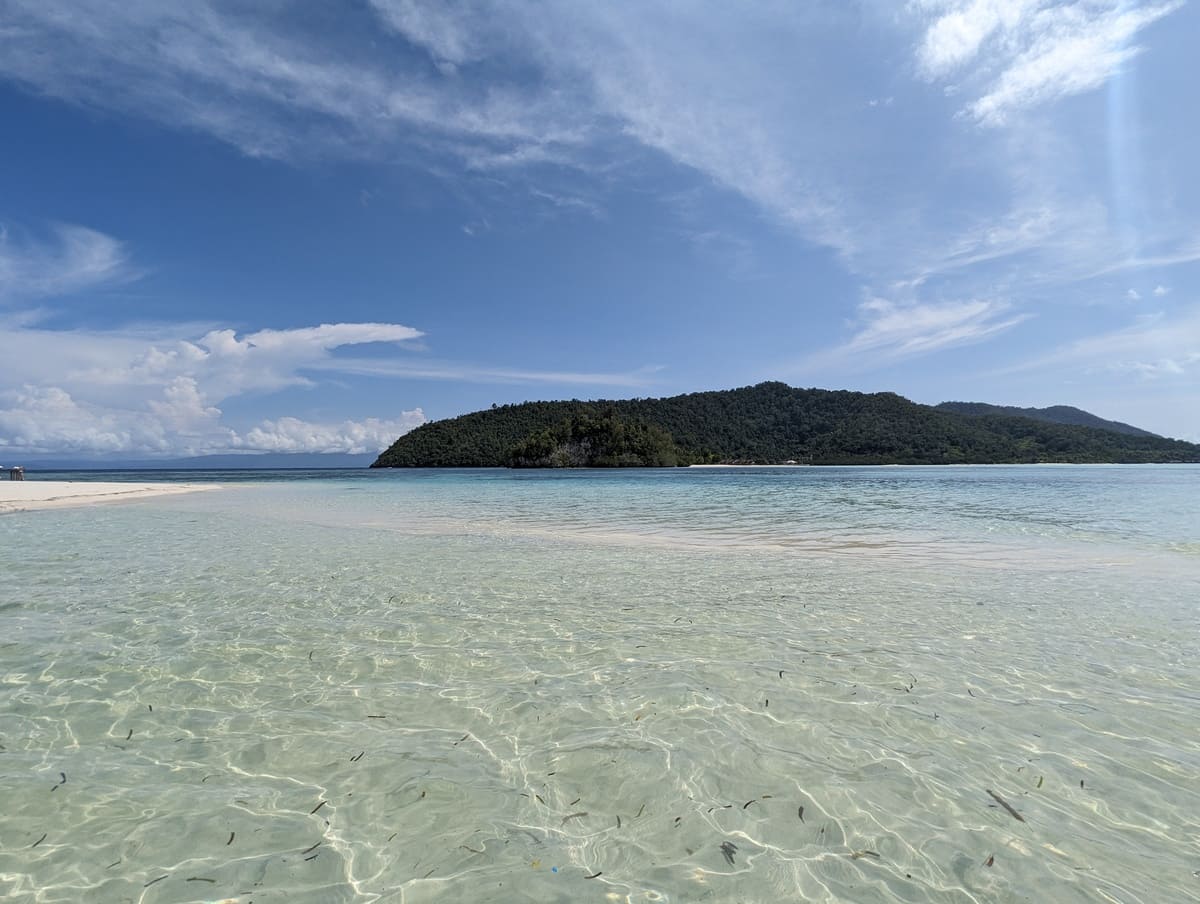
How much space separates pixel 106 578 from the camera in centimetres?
954

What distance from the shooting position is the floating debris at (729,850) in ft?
9.41

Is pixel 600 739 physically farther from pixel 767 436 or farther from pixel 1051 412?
pixel 1051 412

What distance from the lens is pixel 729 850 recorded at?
2936 mm

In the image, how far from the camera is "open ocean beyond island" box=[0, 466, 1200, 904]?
9.14ft

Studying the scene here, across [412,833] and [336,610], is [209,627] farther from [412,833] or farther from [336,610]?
[412,833]

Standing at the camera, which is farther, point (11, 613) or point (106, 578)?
point (106, 578)

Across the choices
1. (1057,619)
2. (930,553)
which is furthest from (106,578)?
(930,553)

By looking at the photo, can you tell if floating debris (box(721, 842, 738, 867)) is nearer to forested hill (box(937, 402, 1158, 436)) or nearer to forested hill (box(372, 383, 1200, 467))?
forested hill (box(372, 383, 1200, 467))

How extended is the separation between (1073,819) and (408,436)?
7532 inches

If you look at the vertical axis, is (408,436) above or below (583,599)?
above


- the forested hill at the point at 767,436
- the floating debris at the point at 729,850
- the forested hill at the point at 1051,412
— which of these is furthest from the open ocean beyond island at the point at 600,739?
the forested hill at the point at 1051,412

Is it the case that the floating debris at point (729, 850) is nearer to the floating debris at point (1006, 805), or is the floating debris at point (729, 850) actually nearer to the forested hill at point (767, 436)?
the floating debris at point (1006, 805)

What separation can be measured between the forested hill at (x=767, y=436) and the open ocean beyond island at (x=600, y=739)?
128 m

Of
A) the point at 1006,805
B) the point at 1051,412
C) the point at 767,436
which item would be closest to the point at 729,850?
the point at 1006,805
